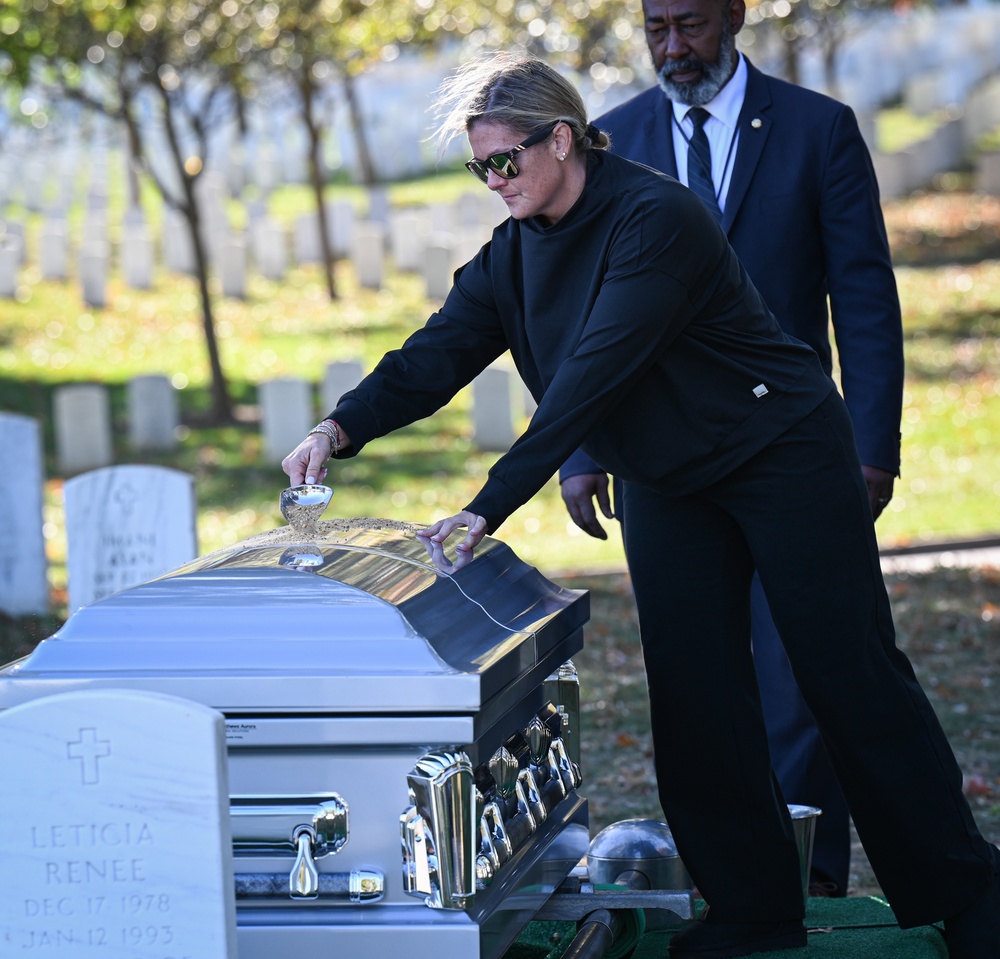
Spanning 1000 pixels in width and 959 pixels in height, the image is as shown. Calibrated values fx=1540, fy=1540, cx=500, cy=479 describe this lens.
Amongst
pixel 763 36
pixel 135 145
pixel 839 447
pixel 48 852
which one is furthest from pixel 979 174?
pixel 48 852

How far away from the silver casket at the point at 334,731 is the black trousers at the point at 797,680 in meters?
0.56

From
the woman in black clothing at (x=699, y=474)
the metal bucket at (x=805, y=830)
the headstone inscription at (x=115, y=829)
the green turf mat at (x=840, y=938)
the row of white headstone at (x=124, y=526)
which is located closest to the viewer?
the headstone inscription at (x=115, y=829)

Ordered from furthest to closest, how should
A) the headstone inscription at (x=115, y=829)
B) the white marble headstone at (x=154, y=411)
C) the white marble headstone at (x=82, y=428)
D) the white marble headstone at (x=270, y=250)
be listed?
the white marble headstone at (x=270, y=250), the white marble headstone at (x=154, y=411), the white marble headstone at (x=82, y=428), the headstone inscription at (x=115, y=829)

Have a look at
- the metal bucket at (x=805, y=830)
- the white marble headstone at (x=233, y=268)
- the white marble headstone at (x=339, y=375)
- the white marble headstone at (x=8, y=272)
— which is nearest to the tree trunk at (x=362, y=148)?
the white marble headstone at (x=233, y=268)

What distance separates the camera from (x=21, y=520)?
804cm

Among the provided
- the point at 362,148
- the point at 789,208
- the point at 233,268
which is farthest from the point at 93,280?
the point at 789,208

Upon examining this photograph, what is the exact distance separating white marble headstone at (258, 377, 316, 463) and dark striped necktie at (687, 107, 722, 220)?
7.69 m

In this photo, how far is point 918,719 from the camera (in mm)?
3143

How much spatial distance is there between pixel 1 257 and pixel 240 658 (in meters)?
16.4

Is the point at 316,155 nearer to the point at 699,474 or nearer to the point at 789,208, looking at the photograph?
the point at 789,208

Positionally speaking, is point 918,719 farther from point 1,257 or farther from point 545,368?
point 1,257

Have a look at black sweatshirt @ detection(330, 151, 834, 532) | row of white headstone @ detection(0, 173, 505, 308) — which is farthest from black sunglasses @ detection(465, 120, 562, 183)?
row of white headstone @ detection(0, 173, 505, 308)

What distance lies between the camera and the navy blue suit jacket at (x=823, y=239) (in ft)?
12.4

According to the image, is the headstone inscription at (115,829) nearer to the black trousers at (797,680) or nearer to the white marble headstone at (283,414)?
the black trousers at (797,680)
